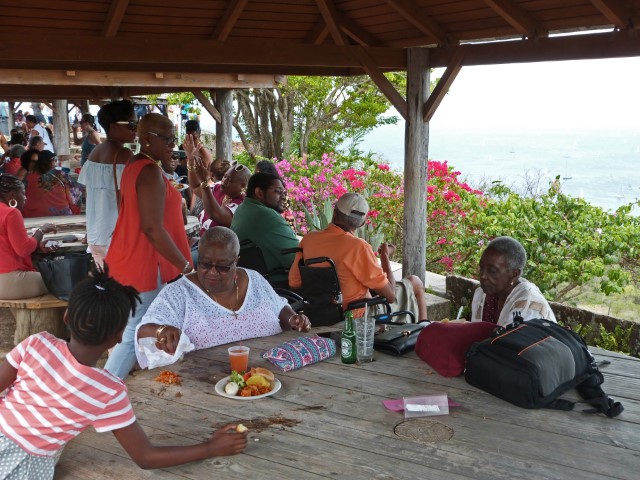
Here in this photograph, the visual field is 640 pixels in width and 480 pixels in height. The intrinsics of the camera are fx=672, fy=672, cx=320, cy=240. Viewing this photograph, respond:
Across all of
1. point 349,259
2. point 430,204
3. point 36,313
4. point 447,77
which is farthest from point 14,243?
point 430,204

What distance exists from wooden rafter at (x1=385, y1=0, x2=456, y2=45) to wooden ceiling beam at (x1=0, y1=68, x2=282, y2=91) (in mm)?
3242

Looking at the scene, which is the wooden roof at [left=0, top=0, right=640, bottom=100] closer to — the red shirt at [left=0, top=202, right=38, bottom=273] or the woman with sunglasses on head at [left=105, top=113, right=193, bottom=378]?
the red shirt at [left=0, top=202, right=38, bottom=273]

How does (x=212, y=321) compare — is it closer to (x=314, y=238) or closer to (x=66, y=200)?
(x=314, y=238)

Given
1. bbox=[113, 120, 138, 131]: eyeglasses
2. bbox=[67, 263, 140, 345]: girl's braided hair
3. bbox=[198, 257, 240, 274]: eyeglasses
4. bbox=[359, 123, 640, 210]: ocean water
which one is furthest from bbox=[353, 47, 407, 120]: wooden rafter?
bbox=[359, 123, 640, 210]: ocean water

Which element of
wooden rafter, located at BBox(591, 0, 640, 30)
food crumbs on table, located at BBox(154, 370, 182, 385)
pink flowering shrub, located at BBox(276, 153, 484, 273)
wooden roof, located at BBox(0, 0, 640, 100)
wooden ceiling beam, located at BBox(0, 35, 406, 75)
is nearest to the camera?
food crumbs on table, located at BBox(154, 370, 182, 385)

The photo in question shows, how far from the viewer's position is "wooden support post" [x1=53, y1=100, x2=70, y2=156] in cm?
1311

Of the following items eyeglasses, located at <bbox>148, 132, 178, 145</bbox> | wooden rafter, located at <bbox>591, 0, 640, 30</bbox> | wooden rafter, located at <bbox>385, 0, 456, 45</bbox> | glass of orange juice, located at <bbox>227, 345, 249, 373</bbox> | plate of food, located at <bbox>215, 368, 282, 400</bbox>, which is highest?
wooden rafter, located at <bbox>385, 0, 456, 45</bbox>

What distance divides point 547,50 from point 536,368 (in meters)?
3.35

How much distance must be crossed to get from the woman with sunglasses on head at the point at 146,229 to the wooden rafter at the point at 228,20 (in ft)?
9.28

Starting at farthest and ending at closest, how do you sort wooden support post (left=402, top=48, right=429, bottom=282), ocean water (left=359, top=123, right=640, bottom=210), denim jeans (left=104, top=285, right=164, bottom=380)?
ocean water (left=359, top=123, right=640, bottom=210) → wooden support post (left=402, top=48, right=429, bottom=282) → denim jeans (left=104, top=285, right=164, bottom=380)

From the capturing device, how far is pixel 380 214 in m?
8.10

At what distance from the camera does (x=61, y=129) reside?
44.0 feet

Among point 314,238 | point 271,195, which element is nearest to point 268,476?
point 314,238

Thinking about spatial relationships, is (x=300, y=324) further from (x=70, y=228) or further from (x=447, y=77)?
(x=70, y=228)
